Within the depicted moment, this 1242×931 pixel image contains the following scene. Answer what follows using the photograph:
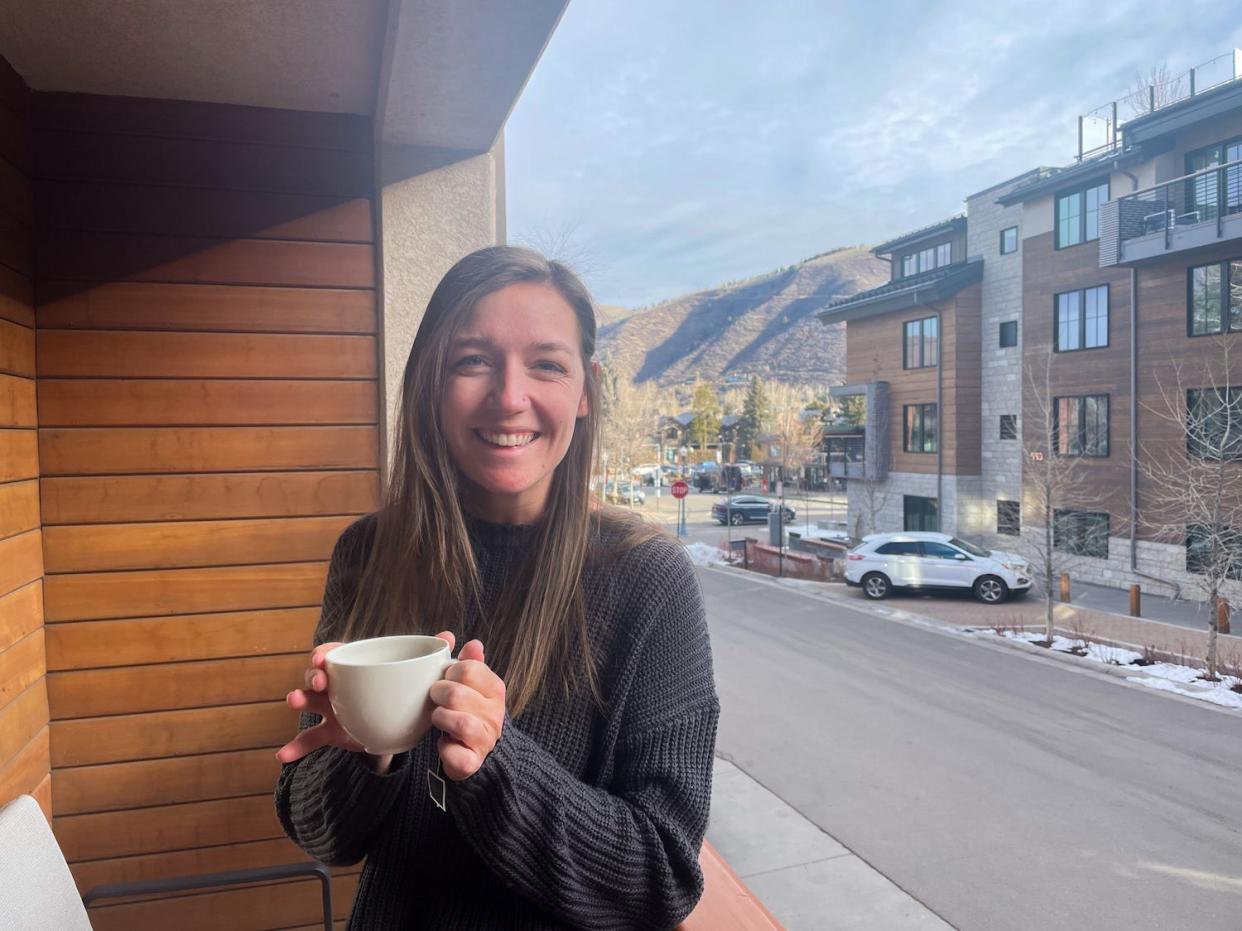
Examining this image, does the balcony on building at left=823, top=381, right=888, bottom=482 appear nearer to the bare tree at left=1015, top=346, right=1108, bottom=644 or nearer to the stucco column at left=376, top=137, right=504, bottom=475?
the bare tree at left=1015, top=346, right=1108, bottom=644

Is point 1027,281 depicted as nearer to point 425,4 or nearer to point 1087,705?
point 1087,705

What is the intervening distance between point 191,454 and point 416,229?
2.32 ft

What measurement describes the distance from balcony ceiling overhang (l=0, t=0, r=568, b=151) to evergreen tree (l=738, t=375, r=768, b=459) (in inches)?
1434

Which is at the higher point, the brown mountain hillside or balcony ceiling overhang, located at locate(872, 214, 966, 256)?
the brown mountain hillside

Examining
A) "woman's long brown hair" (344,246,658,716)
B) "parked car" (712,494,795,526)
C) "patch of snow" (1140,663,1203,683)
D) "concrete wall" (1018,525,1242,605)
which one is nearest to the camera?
"woman's long brown hair" (344,246,658,716)

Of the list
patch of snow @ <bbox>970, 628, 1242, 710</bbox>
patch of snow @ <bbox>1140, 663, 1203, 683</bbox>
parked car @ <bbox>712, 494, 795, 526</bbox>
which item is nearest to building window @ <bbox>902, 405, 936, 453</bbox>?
patch of snow @ <bbox>970, 628, 1242, 710</bbox>

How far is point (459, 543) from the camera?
0.88m

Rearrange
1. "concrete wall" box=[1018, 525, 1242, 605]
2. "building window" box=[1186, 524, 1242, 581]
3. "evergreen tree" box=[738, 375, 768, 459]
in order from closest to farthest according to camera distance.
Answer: "building window" box=[1186, 524, 1242, 581], "concrete wall" box=[1018, 525, 1242, 605], "evergreen tree" box=[738, 375, 768, 459]

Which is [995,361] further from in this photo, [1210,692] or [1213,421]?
[1210,692]

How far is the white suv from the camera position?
1164 cm

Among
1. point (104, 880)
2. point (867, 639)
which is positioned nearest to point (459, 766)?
point (104, 880)

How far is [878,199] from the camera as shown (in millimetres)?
89250

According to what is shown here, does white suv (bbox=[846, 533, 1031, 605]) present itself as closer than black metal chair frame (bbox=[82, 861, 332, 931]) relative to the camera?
No

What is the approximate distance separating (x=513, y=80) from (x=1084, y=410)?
1349cm
